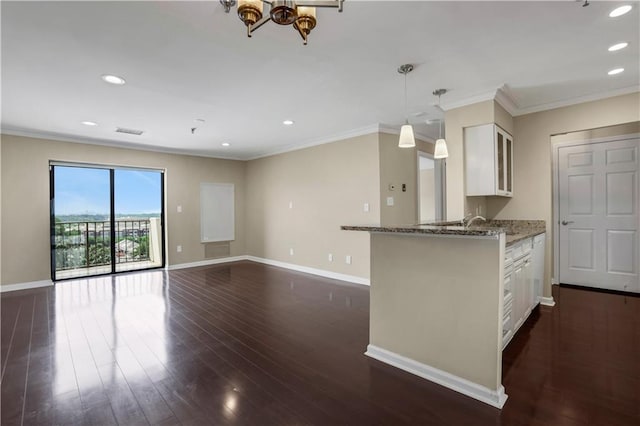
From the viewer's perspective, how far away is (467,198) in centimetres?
366

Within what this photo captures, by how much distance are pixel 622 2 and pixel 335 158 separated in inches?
151

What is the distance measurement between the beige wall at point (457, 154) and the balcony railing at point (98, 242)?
19.5 ft

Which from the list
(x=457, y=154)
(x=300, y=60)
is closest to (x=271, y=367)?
(x=300, y=60)

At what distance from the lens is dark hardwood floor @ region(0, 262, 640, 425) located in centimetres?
186

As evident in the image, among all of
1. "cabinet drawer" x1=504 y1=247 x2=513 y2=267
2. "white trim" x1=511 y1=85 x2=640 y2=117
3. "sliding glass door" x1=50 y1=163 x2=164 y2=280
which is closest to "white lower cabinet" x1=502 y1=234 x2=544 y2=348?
"cabinet drawer" x1=504 y1=247 x2=513 y2=267

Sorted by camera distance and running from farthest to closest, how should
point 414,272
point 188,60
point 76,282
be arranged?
point 76,282 < point 188,60 < point 414,272

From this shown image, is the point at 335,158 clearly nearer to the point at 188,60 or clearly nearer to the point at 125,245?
the point at 188,60

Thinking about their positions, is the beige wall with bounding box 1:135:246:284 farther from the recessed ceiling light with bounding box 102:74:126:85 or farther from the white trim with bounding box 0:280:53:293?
the recessed ceiling light with bounding box 102:74:126:85

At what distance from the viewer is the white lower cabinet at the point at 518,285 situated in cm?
255

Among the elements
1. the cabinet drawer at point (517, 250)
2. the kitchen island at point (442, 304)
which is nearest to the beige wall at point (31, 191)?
the kitchen island at point (442, 304)

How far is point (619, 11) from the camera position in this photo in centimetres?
203

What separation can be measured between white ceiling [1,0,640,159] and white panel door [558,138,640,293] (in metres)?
1.40

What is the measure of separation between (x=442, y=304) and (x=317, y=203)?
3.74 meters

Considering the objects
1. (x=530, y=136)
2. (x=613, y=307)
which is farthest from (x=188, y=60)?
(x=613, y=307)
